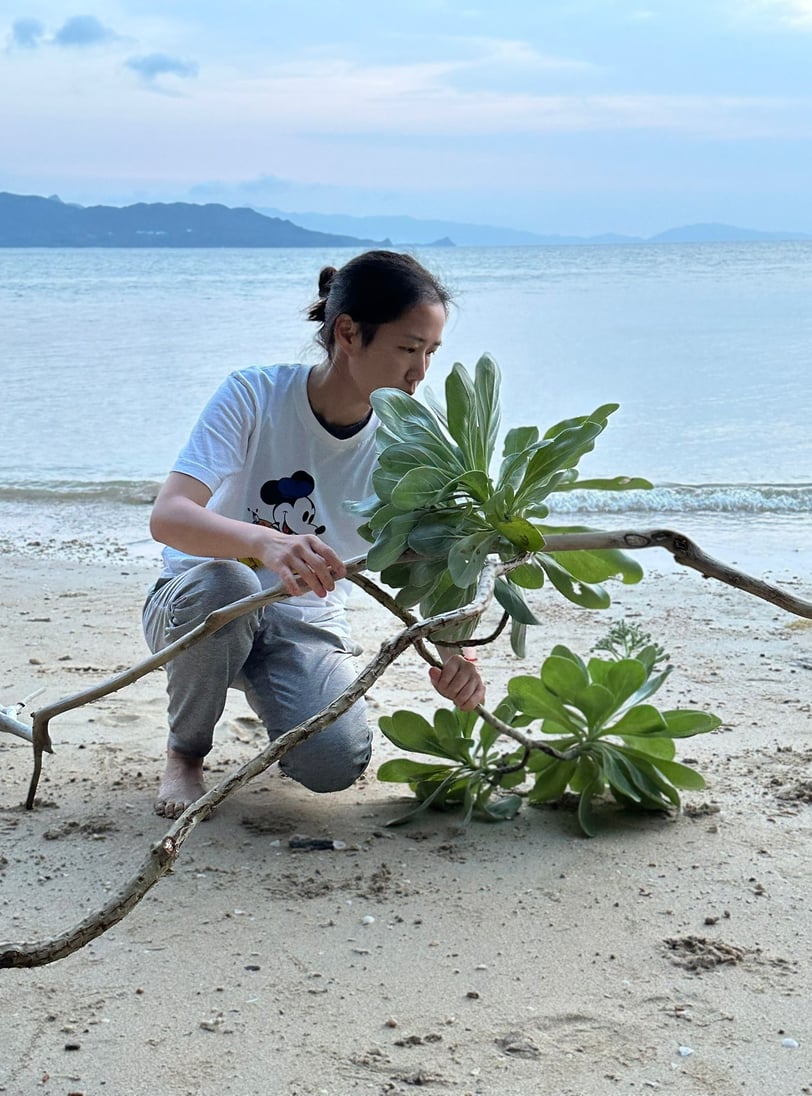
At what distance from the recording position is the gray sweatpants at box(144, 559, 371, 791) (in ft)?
8.14

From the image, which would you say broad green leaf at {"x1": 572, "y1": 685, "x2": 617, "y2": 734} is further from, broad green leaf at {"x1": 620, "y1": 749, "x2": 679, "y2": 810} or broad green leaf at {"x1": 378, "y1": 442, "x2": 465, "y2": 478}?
broad green leaf at {"x1": 378, "y1": 442, "x2": 465, "y2": 478}

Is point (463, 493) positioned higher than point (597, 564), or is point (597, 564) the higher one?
point (463, 493)

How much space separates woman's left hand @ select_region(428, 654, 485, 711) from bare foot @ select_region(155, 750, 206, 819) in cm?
61

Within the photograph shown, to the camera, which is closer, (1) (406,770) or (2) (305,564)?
(2) (305,564)

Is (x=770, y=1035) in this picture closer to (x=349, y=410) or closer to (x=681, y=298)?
(x=349, y=410)

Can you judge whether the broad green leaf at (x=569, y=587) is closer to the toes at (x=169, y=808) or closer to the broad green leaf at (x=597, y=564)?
the broad green leaf at (x=597, y=564)

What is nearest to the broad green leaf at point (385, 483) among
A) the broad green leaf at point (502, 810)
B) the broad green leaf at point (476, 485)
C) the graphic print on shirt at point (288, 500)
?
the broad green leaf at point (476, 485)

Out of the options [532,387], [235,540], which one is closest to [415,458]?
[235,540]

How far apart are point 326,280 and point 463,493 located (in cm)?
97

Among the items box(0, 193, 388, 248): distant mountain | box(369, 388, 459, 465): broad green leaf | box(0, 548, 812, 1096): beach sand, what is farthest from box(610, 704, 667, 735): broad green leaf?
box(0, 193, 388, 248): distant mountain

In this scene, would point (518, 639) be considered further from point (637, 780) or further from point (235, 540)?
point (235, 540)

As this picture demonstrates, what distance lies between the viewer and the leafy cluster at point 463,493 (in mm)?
1909

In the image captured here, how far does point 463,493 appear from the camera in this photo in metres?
2.01

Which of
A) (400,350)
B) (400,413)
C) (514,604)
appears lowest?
(514,604)
